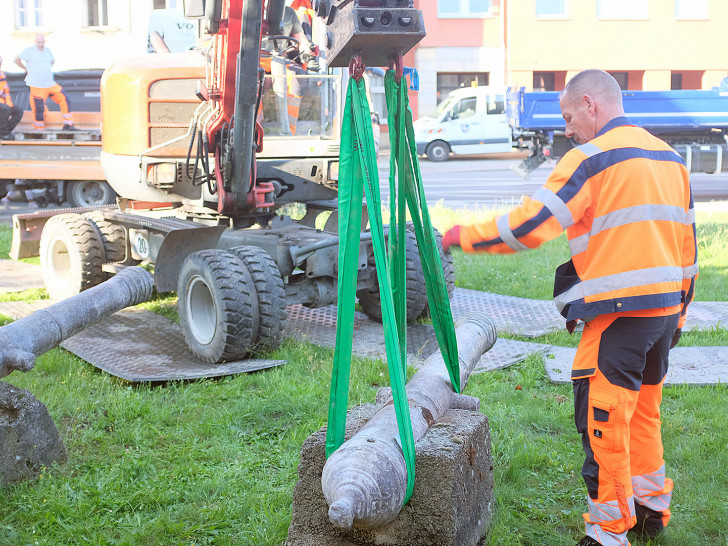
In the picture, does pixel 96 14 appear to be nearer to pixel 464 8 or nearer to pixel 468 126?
pixel 464 8

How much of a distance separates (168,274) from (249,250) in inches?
39.8

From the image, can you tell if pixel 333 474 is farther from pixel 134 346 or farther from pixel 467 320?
pixel 134 346

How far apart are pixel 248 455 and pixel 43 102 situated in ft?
45.8

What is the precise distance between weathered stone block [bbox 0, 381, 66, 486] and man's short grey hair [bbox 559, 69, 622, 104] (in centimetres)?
299

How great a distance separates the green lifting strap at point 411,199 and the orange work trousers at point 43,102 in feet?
47.2

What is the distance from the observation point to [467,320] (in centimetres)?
439

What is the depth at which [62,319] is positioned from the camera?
4.68 meters

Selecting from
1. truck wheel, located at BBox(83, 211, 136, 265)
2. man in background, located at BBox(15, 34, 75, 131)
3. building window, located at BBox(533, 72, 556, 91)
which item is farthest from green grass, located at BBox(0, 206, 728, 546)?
building window, located at BBox(533, 72, 556, 91)

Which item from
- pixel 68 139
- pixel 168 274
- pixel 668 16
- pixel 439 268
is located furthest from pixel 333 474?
pixel 668 16

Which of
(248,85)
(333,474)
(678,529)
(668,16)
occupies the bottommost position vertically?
(678,529)

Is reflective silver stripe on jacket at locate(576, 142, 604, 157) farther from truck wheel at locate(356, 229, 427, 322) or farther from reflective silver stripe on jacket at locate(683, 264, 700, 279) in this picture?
truck wheel at locate(356, 229, 427, 322)

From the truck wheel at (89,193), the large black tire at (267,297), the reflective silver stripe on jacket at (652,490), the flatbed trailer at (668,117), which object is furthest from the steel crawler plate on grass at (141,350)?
the flatbed trailer at (668,117)

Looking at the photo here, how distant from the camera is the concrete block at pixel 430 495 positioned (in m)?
2.99

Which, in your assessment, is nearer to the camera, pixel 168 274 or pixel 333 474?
pixel 333 474
